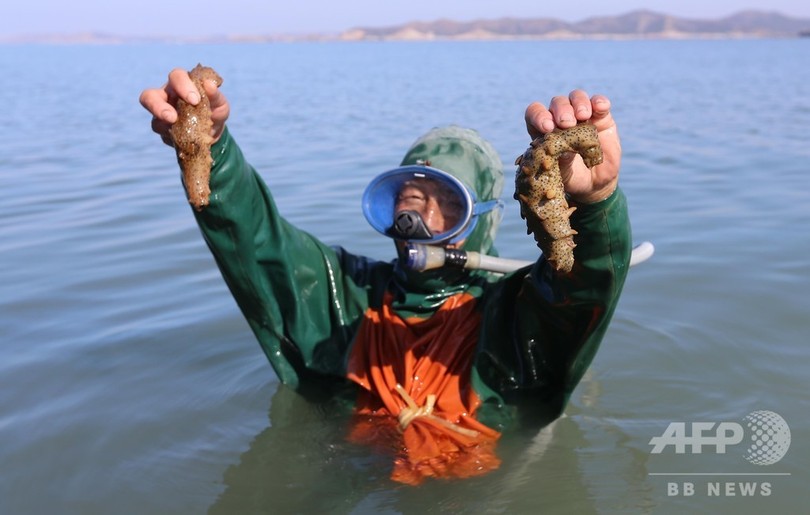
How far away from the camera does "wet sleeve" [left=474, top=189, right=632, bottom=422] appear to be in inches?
107

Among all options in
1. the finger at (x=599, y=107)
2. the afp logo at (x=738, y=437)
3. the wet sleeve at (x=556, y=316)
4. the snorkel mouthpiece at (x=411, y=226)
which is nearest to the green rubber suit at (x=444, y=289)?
the wet sleeve at (x=556, y=316)

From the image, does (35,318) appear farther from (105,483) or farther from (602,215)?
(602,215)

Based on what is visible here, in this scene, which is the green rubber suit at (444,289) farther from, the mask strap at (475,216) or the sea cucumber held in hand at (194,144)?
the sea cucumber held in hand at (194,144)

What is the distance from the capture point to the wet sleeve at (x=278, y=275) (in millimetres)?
3182

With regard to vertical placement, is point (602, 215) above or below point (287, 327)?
above

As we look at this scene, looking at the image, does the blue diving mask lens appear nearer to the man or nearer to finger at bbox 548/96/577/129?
the man

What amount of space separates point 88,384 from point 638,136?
31.7 feet

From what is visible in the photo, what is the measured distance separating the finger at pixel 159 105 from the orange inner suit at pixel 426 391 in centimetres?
123

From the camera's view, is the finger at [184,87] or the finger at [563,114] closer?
the finger at [563,114]

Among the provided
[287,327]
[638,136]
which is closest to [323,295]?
[287,327]

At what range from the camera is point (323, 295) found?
3678 mm

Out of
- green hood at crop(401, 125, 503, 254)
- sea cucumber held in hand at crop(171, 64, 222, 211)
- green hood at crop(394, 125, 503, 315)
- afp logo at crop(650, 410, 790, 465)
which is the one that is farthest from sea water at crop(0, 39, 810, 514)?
sea cucumber held in hand at crop(171, 64, 222, 211)

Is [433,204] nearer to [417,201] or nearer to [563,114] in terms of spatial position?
[417,201]

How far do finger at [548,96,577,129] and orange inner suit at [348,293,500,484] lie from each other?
1.21 m
